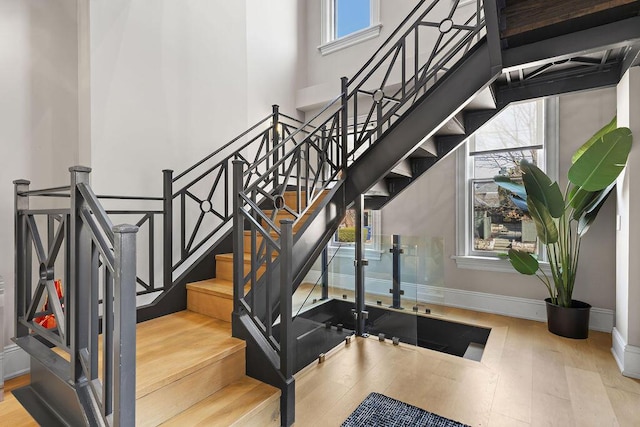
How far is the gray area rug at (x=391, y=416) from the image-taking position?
1838 millimetres

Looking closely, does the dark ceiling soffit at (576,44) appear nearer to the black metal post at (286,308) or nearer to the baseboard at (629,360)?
the black metal post at (286,308)

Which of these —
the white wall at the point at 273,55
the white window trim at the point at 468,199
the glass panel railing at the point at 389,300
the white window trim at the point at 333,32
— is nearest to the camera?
the glass panel railing at the point at 389,300

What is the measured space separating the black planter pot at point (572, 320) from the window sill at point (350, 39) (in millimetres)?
4055

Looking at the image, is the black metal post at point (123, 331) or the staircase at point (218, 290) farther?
the staircase at point (218, 290)

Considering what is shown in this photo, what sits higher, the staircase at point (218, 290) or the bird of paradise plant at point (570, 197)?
the bird of paradise plant at point (570, 197)

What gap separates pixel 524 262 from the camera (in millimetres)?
3078

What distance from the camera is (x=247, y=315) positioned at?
2020 millimetres

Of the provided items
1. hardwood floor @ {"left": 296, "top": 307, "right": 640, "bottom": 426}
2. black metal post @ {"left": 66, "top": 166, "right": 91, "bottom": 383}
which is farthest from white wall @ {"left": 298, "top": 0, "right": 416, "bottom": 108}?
black metal post @ {"left": 66, "top": 166, "right": 91, "bottom": 383}

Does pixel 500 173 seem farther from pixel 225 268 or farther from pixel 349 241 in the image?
pixel 225 268

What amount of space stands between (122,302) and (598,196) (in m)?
3.64

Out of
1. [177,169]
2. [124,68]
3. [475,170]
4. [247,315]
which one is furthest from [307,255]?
[475,170]

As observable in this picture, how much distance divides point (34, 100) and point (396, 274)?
11.4ft

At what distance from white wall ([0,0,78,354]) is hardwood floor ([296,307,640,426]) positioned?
8.09 feet

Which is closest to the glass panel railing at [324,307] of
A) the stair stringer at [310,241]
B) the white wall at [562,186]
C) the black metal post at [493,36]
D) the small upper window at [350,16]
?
the stair stringer at [310,241]
